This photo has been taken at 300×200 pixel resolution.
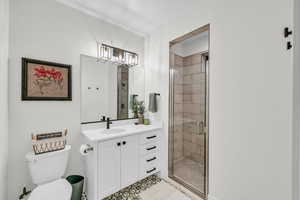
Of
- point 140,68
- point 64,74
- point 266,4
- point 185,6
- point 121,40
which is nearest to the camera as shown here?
point 266,4

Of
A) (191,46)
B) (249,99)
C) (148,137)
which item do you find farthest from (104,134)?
(191,46)

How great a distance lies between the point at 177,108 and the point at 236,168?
1205 millimetres

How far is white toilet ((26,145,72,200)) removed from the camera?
1.25m

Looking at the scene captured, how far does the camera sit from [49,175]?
148 centimetres

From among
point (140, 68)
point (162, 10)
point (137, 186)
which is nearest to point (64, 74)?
point (140, 68)

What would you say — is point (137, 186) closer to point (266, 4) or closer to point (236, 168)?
point (236, 168)

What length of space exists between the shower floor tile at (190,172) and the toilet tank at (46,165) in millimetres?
1711

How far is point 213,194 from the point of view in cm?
163

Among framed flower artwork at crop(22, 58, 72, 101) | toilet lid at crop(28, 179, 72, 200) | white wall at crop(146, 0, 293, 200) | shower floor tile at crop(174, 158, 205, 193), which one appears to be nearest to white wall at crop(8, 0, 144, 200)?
framed flower artwork at crop(22, 58, 72, 101)

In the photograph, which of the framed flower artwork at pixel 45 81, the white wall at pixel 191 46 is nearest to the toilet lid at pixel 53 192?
the framed flower artwork at pixel 45 81

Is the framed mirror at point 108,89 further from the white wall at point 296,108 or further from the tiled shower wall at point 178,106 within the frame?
the white wall at point 296,108

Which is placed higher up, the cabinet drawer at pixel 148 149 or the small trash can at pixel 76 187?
the cabinet drawer at pixel 148 149

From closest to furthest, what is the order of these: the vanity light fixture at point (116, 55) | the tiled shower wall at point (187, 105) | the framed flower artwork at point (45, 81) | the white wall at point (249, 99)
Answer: the white wall at point (249, 99)
the framed flower artwork at point (45, 81)
the vanity light fixture at point (116, 55)
the tiled shower wall at point (187, 105)

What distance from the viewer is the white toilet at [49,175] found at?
4.09 ft
